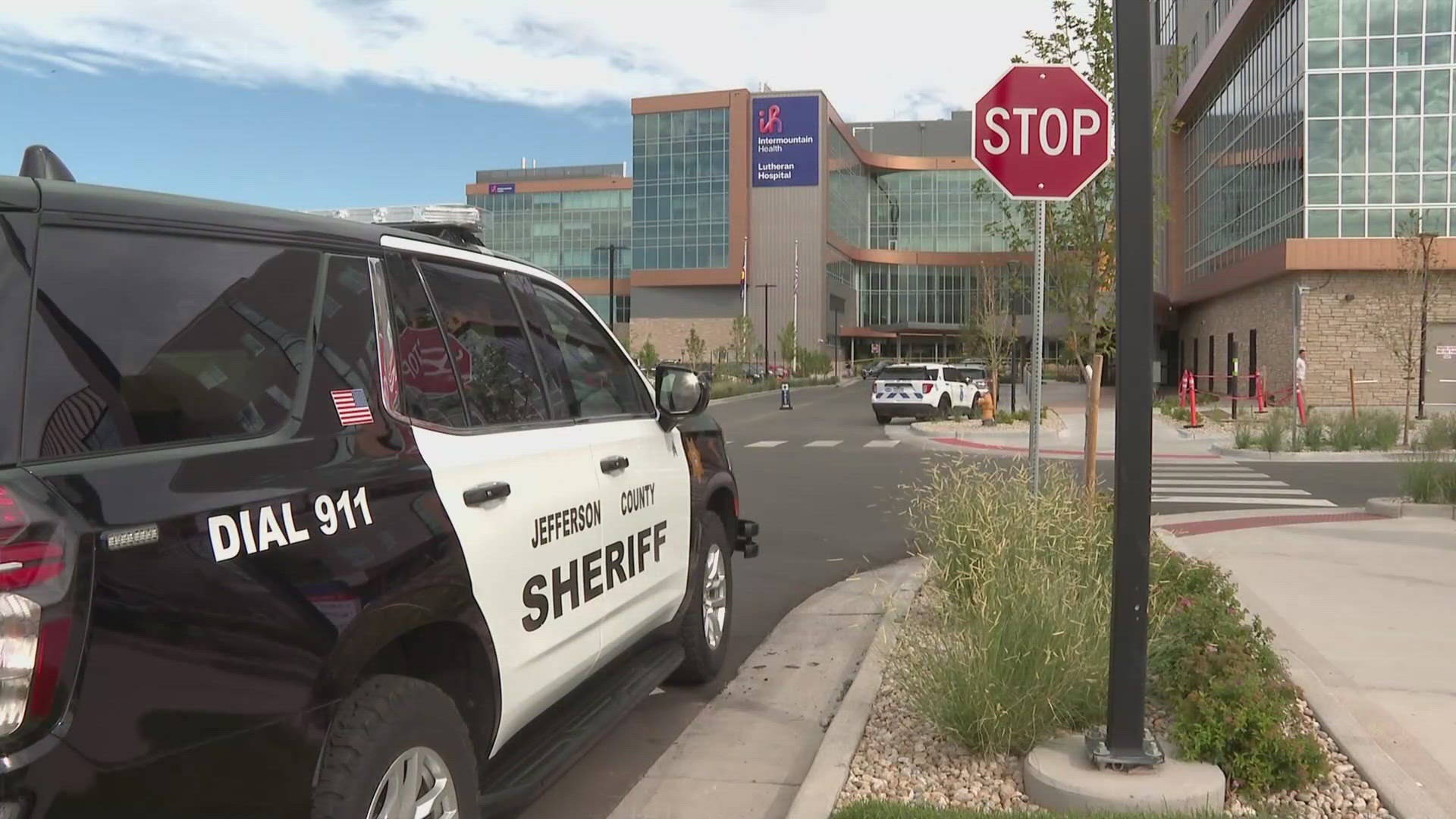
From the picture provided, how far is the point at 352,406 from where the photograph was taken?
307 centimetres

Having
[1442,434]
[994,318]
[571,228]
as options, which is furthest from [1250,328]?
[571,228]

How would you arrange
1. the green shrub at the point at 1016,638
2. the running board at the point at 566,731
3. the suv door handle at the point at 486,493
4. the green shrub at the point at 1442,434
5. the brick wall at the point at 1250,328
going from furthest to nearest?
1. the brick wall at the point at 1250,328
2. the green shrub at the point at 1442,434
3. the green shrub at the point at 1016,638
4. the running board at the point at 566,731
5. the suv door handle at the point at 486,493

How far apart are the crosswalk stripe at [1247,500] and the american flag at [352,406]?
12204mm

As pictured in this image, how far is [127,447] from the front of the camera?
2.41 meters

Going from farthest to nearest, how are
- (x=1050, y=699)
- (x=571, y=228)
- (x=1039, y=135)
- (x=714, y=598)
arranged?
(x=571, y=228) → (x=1039, y=135) → (x=714, y=598) → (x=1050, y=699)

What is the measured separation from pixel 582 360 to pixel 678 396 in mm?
A: 622

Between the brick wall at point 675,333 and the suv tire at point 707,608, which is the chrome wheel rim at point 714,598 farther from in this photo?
the brick wall at point 675,333

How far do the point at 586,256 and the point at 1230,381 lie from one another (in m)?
77.2

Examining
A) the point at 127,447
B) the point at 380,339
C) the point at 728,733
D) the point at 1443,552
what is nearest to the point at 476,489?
the point at 380,339

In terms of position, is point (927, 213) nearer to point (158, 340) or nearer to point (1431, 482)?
point (1431, 482)

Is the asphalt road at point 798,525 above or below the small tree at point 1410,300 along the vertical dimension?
below

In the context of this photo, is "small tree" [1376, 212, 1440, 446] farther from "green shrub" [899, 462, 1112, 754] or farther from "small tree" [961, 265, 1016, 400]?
"green shrub" [899, 462, 1112, 754]

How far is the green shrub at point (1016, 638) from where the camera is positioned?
455cm

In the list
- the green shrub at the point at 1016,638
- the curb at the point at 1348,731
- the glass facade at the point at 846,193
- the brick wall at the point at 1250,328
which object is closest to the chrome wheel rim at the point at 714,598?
the green shrub at the point at 1016,638
